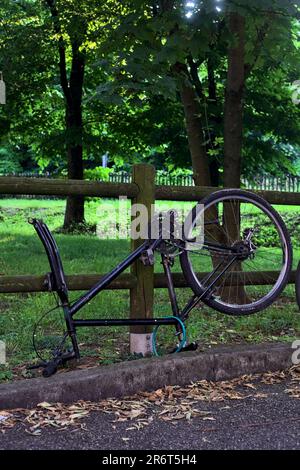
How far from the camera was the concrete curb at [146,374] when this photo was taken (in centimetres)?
357

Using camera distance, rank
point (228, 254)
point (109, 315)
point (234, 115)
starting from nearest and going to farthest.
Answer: point (228, 254) < point (109, 315) < point (234, 115)

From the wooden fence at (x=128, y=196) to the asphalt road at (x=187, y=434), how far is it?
1057mm

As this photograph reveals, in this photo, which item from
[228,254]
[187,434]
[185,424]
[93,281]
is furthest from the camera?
[228,254]

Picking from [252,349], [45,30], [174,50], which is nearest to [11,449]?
[252,349]

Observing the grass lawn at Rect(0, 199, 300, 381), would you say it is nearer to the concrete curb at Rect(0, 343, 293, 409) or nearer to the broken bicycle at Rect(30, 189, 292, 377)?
the broken bicycle at Rect(30, 189, 292, 377)

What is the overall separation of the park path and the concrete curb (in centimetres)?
10

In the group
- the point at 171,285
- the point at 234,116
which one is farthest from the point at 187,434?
the point at 234,116

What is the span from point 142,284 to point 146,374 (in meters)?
0.82

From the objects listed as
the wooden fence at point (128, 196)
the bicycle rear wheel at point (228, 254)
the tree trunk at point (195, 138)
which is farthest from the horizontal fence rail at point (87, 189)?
the tree trunk at point (195, 138)

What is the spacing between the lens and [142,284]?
4.52 metres

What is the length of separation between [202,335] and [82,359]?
1.28 m

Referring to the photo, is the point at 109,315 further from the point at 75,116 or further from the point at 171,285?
the point at 75,116

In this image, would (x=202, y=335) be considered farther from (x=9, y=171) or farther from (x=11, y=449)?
(x=9, y=171)

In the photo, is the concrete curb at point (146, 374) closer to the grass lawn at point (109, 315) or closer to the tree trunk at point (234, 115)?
the grass lawn at point (109, 315)
